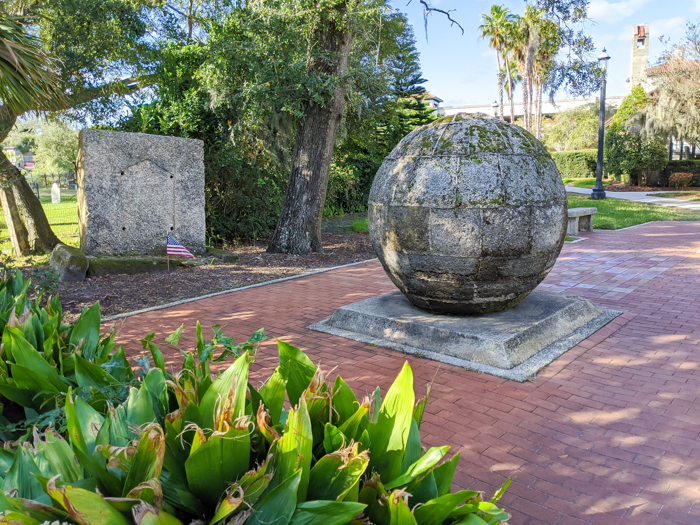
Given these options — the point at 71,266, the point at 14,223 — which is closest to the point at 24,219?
the point at 14,223

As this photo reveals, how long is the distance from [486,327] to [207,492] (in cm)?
404

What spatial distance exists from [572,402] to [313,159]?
8014mm

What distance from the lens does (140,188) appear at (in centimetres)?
962

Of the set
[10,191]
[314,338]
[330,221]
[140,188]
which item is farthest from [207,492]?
[330,221]

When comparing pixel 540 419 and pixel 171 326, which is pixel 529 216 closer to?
pixel 540 419

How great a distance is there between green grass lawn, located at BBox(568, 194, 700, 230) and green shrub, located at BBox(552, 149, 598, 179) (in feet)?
50.9

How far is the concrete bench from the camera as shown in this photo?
13413 mm

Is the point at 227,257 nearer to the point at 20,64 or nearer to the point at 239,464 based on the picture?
the point at 20,64

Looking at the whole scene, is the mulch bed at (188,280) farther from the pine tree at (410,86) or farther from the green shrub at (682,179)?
the green shrub at (682,179)

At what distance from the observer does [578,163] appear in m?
36.5

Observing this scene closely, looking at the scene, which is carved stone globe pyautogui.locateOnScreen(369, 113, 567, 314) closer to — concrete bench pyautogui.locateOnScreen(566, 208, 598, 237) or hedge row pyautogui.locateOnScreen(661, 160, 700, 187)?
concrete bench pyautogui.locateOnScreen(566, 208, 598, 237)

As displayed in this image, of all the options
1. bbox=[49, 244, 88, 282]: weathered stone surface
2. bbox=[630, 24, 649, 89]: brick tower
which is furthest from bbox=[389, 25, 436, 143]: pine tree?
bbox=[630, 24, 649, 89]: brick tower

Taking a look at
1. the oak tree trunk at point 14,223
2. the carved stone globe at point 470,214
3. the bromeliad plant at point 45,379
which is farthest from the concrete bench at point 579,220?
the oak tree trunk at point 14,223

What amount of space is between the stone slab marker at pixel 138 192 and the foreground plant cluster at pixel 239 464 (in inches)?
317
